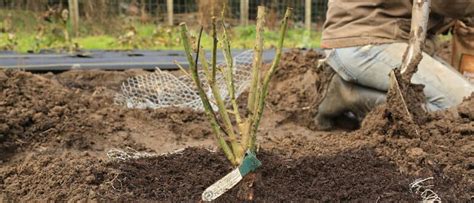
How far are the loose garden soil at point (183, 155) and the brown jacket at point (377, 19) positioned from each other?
0.62 m

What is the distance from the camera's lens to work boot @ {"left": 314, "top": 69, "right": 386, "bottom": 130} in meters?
4.21

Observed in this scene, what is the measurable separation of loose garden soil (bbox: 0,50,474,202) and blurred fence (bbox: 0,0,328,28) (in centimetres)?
718

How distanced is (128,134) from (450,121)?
1.72 meters

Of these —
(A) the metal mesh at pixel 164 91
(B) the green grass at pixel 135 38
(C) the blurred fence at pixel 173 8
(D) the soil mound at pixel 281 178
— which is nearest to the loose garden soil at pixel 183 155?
(D) the soil mound at pixel 281 178

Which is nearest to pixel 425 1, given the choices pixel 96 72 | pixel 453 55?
pixel 453 55

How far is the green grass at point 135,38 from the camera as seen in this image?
9.03 m

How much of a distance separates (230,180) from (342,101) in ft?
7.48

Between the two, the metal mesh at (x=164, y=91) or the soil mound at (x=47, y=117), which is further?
the metal mesh at (x=164, y=91)

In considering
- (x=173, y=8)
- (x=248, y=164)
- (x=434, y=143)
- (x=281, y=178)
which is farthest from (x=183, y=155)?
(x=173, y=8)

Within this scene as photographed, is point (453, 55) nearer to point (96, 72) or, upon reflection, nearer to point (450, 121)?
point (450, 121)

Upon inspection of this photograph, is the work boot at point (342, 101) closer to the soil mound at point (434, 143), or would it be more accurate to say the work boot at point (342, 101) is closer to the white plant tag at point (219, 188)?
the soil mound at point (434, 143)

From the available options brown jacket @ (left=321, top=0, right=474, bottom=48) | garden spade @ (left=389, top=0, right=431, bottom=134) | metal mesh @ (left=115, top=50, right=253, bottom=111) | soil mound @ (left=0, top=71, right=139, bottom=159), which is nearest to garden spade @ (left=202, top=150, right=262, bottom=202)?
garden spade @ (left=389, top=0, right=431, bottom=134)

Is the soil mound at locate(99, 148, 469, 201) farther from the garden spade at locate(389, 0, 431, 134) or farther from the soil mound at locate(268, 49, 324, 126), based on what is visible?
the soil mound at locate(268, 49, 324, 126)

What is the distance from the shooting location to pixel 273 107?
4.93 m
